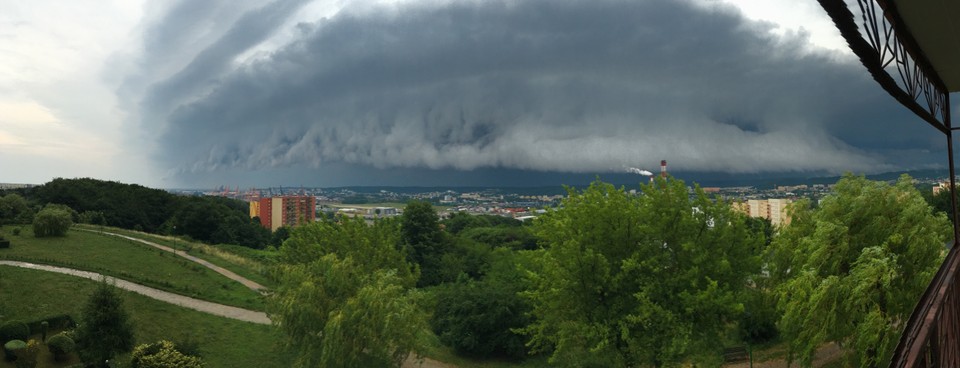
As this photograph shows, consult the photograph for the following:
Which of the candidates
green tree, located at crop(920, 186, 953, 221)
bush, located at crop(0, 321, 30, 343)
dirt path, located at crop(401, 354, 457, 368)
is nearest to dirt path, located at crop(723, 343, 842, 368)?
dirt path, located at crop(401, 354, 457, 368)

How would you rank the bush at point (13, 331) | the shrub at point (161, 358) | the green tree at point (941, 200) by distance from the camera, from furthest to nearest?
the green tree at point (941, 200), the bush at point (13, 331), the shrub at point (161, 358)

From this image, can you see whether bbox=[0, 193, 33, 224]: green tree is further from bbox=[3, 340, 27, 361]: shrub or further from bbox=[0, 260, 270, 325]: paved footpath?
bbox=[3, 340, 27, 361]: shrub

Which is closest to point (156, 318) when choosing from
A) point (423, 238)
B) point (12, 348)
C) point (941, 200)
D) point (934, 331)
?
point (12, 348)

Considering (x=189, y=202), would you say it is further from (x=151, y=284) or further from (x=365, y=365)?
(x=365, y=365)

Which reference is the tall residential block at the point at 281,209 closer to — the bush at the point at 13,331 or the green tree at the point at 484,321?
the green tree at the point at 484,321

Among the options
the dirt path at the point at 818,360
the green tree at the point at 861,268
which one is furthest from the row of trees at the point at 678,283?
the dirt path at the point at 818,360

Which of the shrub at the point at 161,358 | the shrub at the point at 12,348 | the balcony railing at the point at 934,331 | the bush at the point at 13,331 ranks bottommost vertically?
the shrub at the point at 161,358

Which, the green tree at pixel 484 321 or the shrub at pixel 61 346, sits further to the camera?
the green tree at pixel 484 321

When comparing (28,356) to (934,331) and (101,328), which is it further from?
(934,331)
